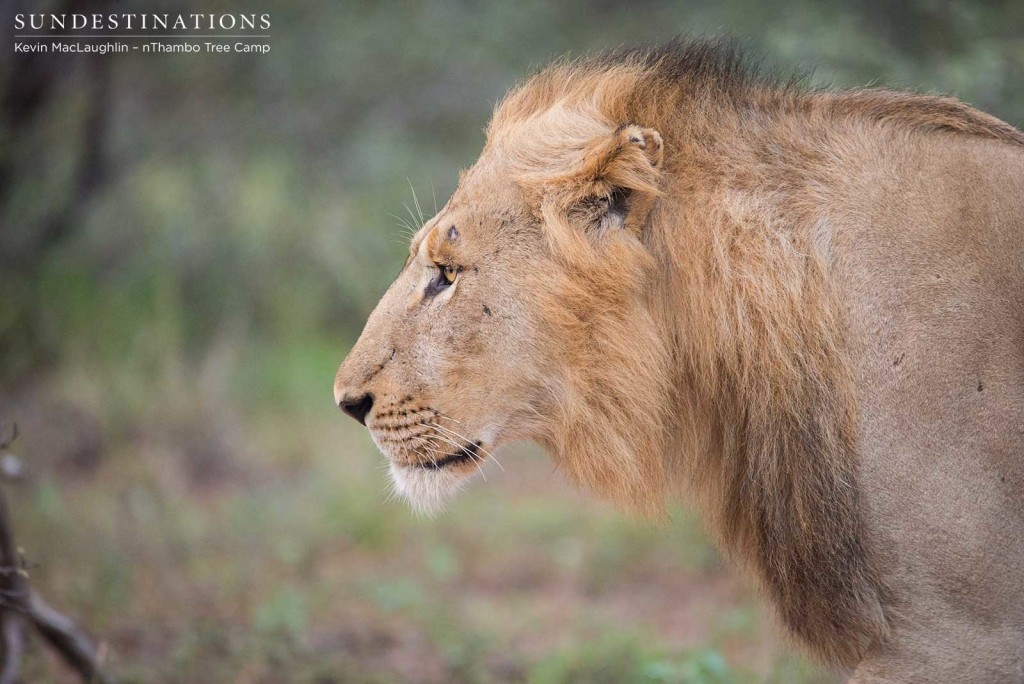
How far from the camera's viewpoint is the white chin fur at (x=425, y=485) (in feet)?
11.0

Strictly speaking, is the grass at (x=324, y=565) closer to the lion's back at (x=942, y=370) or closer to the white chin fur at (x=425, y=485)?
the white chin fur at (x=425, y=485)

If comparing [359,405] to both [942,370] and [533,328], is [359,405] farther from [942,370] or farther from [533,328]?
[942,370]

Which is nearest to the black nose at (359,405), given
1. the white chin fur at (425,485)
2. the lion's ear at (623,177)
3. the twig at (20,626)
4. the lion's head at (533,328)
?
the lion's head at (533,328)

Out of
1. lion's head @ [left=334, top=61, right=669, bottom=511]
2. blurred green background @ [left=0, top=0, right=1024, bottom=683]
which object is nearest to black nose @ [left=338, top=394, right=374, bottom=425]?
lion's head @ [left=334, top=61, right=669, bottom=511]

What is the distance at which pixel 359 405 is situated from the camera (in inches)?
131

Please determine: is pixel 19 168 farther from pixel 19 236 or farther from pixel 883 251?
pixel 883 251

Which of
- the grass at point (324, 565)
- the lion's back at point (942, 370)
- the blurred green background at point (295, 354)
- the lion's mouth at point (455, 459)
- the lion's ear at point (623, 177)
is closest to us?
the lion's back at point (942, 370)

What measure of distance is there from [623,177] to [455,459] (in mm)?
1065

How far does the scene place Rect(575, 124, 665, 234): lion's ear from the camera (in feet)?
9.80

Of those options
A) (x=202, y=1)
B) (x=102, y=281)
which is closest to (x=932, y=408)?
(x=202, y=1)

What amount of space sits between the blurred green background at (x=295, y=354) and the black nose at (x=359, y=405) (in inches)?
64.1

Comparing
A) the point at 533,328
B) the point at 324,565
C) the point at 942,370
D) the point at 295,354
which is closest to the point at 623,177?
the point at 533,328

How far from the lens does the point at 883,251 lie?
2893 mm

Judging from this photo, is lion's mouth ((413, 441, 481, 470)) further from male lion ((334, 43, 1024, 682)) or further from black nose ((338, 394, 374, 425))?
black nose ((338, 394, 374, 425))
